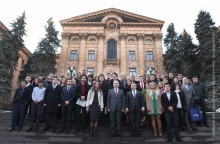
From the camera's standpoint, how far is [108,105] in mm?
8734

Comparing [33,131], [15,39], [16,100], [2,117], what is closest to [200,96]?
[33,131]

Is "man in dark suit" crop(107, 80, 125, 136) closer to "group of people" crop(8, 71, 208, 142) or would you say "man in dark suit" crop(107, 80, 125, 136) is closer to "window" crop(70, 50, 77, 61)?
"group of people" crop(8, 71, 208, 142)

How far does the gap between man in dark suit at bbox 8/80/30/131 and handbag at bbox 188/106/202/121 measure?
6.39 metres

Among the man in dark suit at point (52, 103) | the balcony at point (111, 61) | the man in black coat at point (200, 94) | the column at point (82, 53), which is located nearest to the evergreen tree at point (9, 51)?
the column at point (82, 53)

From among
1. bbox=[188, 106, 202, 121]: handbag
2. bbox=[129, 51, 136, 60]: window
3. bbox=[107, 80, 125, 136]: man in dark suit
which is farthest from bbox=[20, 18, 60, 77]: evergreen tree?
bbox=[188, 106, 202, 121]: handbag

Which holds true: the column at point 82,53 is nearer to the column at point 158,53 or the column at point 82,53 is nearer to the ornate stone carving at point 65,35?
the ornate stone carving at point 65,35

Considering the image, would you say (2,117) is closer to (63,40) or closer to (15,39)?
(15,39)

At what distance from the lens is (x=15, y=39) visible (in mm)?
29438

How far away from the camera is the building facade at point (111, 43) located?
37.1 meters

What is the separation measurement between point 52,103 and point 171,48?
2629 centimetres

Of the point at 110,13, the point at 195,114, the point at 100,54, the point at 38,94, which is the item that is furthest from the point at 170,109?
the point at 110,13

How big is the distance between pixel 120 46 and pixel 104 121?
95.5ft

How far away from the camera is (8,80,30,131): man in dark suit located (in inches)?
354

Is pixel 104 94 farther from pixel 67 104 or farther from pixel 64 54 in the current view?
pixel 64 54
